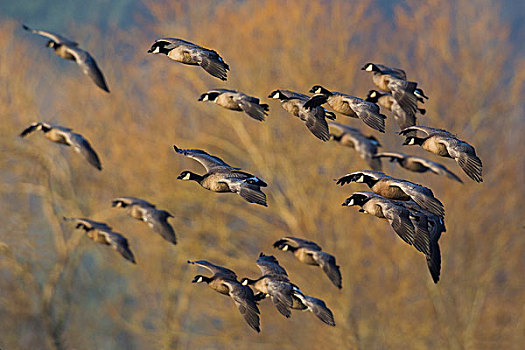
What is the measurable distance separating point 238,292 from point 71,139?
10.0 feet

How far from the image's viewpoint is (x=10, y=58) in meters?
19.7

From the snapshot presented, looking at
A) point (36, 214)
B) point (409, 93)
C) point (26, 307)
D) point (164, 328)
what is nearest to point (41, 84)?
point (36, 214)

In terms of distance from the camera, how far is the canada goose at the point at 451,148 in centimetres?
557

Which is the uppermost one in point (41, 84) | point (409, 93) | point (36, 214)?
point (41, 84)

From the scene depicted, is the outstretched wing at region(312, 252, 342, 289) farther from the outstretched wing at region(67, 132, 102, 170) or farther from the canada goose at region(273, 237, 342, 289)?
the outstretched wing at region(67, 132, 102, 170)

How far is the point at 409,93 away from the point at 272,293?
2114 millimetres

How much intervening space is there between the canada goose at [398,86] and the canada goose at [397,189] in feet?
2.19

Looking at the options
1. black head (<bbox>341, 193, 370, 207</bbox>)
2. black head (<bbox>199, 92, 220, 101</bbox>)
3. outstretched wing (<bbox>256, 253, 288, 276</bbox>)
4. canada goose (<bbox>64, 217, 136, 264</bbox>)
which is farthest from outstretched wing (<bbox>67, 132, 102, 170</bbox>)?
black head (<bbox>341, 193, 370, 207</bbox>)

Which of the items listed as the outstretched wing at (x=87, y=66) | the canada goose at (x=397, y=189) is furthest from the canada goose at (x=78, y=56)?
the canada goose at (x=397, y=189)

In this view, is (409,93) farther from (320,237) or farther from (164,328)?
(164,328)

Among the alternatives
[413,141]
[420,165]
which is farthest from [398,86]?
[420,165]

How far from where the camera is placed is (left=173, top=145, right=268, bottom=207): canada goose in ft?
18.4

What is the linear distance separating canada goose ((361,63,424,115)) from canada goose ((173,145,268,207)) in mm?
1485

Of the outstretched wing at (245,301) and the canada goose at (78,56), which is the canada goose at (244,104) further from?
the canada goose at (78,56)
